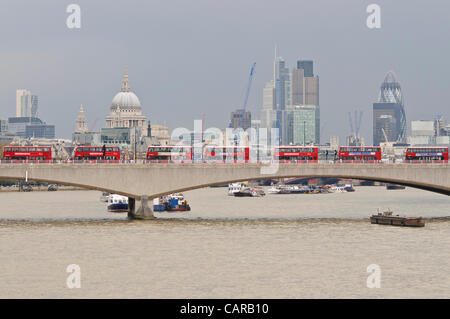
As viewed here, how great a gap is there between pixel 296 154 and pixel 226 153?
31.5ft

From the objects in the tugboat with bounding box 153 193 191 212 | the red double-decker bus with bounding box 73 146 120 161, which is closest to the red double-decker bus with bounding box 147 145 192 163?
the red double-decker bus with bounding box 73 146 120 161

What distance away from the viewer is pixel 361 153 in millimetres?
118562

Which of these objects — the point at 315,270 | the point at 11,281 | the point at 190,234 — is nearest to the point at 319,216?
the point at 190,234

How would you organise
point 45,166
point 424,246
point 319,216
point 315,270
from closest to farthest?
point 315,270
point 424,246
point 45,166
point 319,216

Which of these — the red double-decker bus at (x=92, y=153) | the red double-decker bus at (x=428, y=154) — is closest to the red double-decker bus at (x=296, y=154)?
the red double-decker bus at (x=428, y=154)

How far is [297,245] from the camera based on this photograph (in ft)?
240

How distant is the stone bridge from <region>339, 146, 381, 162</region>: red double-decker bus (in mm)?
12698

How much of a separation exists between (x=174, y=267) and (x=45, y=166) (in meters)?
41.0

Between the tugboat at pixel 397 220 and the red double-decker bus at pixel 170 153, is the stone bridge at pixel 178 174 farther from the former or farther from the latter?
the red double-decker bus at pixel 170 153

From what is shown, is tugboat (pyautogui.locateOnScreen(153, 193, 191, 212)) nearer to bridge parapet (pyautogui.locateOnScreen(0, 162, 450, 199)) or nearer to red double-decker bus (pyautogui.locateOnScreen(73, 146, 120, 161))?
red double-decker bus (pyautogui.locateOnScreen(73, 146, 120, 161))

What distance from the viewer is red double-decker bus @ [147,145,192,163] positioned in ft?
368

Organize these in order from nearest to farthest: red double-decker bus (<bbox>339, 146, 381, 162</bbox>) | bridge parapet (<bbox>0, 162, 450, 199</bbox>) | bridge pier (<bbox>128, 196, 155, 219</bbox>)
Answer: bridge parapet (<bbox>0, 162, 450, 199</bbox>)
bridge pier (<bbox>128, 196, 155, 219</bbox>)
red double-decker bus (<bbox>339, 146, 381, 162</bbox>)
